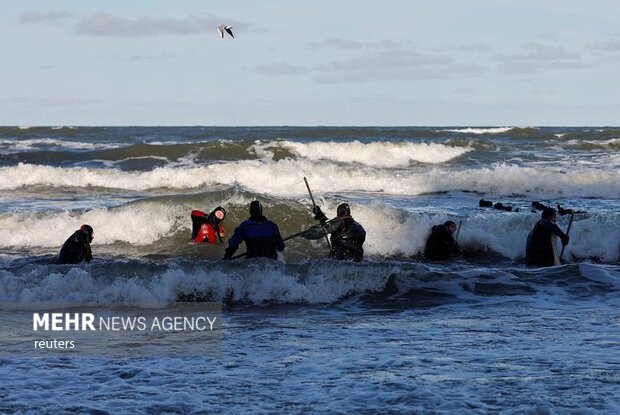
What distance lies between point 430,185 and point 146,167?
39.3 ft

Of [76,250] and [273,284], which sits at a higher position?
[76,250]

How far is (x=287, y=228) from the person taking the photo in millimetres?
21328

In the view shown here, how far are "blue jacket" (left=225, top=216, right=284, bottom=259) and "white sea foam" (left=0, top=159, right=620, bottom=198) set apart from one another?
14.9 m

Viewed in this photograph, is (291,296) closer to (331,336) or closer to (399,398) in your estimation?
(331,336)

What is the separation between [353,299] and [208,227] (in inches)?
265

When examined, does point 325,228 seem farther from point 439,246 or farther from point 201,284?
point 439,246

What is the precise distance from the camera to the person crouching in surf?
1916 centimetres

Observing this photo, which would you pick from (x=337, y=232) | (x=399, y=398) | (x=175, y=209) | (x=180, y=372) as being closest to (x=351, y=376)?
(x=399, y=398)

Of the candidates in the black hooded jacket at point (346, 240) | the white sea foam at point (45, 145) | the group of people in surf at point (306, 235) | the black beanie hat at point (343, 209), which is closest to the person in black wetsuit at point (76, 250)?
the group of people in surf at point (306, 235)

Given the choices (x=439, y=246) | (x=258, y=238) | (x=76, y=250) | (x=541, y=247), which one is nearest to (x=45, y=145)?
(x=439, y=246)

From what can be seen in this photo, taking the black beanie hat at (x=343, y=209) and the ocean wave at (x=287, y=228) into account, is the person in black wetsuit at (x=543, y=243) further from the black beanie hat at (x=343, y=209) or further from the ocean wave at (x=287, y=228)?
the ocean wave at (x=287, y=228)

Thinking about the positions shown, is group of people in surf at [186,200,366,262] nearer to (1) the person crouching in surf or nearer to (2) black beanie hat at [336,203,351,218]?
(2) black beanie hat at [336,203,351,218]

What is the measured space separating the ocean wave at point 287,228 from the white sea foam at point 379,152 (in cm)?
1755

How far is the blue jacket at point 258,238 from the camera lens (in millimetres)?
13648
